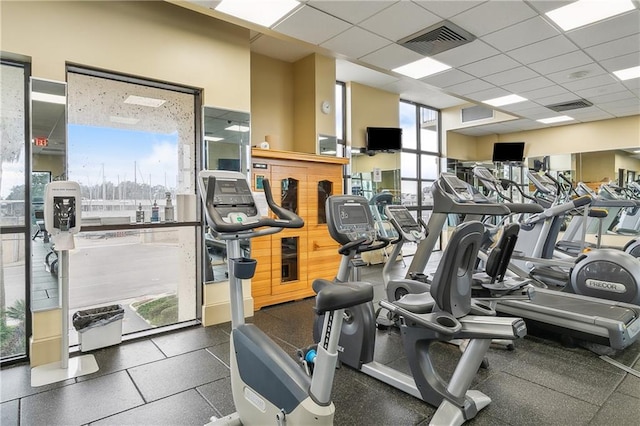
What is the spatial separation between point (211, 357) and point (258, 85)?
3.87 metres

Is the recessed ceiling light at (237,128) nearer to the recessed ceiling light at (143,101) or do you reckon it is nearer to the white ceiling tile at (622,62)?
the recessed ceiling light at (143,101)

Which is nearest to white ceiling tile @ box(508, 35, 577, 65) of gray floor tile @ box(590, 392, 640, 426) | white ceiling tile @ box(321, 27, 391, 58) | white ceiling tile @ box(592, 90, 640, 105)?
white ceiling tile @ box(321, 27, 391, 58)

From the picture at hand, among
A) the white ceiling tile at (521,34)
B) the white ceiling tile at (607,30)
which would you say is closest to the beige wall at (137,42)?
the white ceiling tile at (521,34)

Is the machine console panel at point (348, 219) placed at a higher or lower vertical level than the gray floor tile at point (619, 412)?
higher

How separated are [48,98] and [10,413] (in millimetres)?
2381

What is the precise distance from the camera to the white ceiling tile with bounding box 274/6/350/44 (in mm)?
3658

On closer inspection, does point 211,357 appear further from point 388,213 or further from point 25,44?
point 25,44

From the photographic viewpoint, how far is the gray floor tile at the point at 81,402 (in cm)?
229

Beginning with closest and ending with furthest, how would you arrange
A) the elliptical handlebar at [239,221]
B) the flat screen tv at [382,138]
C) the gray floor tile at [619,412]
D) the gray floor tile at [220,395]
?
1. the elliptical handlebar at [239,221]
2. the gray floor tile at [619,412]
3. the gray floor tile at [220,395]
4. the flat screen tv at [382,138]

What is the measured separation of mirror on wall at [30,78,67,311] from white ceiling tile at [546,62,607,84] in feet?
20.9

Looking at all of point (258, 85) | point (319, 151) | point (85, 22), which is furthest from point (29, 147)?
point (319, 151)

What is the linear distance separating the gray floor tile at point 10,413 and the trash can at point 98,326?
2.61 feet

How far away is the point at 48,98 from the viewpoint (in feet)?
9.89

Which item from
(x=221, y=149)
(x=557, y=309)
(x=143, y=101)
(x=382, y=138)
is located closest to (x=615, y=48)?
(x=557, y=309)
